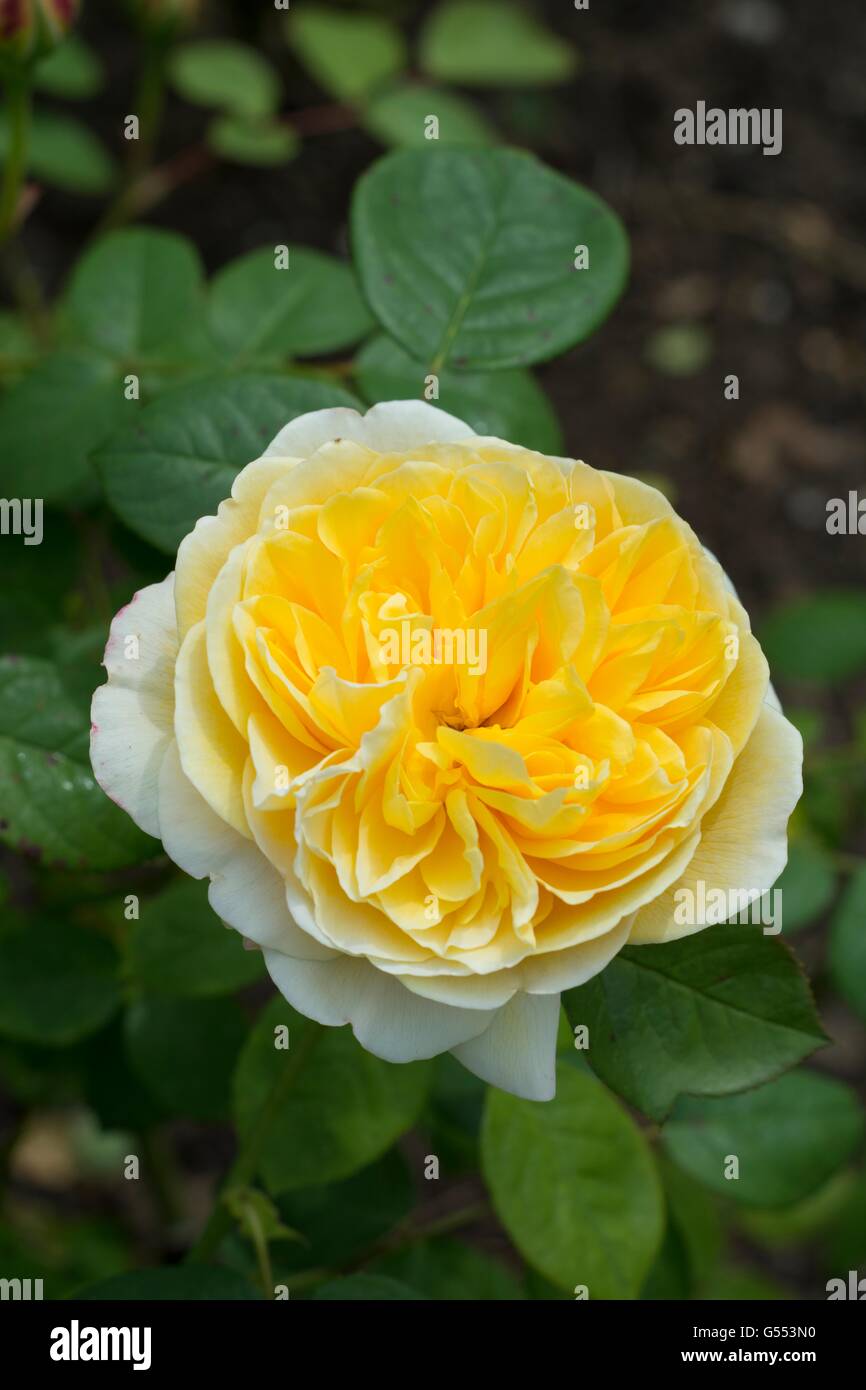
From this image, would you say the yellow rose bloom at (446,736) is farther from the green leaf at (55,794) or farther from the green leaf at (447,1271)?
the green leaf at (447,1271)

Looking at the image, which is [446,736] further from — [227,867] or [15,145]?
[15,145]

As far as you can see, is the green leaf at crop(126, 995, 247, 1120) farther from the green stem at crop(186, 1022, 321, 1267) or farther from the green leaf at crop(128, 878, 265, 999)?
the green stem at crop(186, 1022, 321, 1267)

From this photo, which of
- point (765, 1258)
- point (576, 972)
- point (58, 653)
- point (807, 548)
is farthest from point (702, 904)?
point (807, 548)

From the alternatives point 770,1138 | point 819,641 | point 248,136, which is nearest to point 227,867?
point 770,1138

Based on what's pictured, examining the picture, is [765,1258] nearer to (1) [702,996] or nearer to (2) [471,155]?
(1) [702,996]

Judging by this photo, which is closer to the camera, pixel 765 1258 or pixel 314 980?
pixel 314 980

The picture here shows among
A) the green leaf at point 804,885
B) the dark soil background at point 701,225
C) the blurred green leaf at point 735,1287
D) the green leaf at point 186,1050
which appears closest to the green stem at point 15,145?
the green leaf at point 186,1050

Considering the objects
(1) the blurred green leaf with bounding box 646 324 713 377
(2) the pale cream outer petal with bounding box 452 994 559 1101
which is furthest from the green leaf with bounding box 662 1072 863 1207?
(1) the blurred green leaf with bounding box 646 324 713 377
